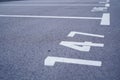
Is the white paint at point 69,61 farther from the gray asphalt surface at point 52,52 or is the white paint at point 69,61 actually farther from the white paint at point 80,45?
the white paint at point 80,45

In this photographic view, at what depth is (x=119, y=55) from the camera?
146 inches

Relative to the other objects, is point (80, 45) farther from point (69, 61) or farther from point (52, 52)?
point (69, 61)

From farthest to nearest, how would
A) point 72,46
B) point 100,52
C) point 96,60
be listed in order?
point 72,46
point 100,52
point 96,60

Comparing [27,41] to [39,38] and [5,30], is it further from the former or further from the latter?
[5,30]

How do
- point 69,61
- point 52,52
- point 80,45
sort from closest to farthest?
point 69,61 → point 52,52 → point 80,45

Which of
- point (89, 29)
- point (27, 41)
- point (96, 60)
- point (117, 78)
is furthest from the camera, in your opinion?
point (89, 29)

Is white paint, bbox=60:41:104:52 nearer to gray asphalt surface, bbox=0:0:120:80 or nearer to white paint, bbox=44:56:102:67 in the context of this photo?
gray asphalt surface, bbox=0:0:120:80

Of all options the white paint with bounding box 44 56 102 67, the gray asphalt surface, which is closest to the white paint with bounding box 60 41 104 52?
the gray asphalt surface

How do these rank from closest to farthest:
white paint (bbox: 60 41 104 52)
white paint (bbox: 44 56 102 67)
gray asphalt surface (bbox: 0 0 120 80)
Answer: gray asphalt surface (bbox: 0 0 120 80), white paint (bbox: 44 56 102 67), white paint (bbox: 60 41 104 52)

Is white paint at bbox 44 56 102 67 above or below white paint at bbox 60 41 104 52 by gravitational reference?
above

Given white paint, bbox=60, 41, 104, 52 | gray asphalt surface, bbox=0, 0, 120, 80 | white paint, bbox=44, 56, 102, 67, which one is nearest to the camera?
gray asphalt surface, bbox=0, 0, 120, 80

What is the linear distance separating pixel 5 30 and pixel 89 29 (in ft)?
9.05

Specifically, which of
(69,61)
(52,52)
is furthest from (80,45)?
(69,61)

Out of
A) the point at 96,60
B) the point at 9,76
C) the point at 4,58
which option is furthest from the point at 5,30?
the point at 96,60
